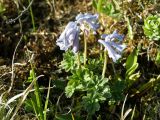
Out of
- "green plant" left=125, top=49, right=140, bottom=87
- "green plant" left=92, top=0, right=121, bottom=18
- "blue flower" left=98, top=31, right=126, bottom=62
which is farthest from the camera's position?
"green plant" left=92, top=0, right=121, bottom=18

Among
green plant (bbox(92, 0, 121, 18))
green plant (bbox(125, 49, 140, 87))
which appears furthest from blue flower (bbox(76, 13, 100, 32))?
green plant (bbox(92, 0, 121, 18))

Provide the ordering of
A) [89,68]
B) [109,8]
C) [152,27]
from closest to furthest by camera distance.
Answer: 1. [89,68]
2. [152,27]
3. [109,8]

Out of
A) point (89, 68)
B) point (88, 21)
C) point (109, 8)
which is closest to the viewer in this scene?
point (88, 21)

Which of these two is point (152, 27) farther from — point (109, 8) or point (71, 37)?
point (71, 37)

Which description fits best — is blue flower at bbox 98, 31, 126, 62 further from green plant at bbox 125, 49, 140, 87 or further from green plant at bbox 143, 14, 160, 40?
green plant at bbox 143, 14, 160, 40

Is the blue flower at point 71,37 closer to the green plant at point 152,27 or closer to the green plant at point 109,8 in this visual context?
the green plant at point 152,27

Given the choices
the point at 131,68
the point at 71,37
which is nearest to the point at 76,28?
the point at 71,37

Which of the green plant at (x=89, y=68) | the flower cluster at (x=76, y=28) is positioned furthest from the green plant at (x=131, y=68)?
the flower cluster at (x=76, y=28)

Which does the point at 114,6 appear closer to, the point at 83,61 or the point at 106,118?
the point at 83,61

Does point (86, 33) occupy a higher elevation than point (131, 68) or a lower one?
higher
